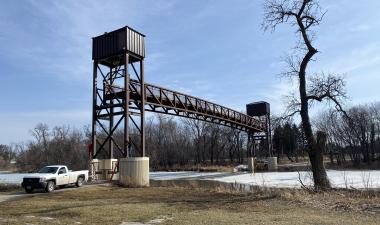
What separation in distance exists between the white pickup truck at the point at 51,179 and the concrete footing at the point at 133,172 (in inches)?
134

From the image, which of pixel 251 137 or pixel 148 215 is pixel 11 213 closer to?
pixel 148 215

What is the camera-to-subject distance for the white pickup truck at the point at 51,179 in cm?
2594

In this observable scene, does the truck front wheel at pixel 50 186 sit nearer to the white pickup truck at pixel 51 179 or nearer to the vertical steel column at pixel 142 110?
the white pickup truck at pixel 51 179

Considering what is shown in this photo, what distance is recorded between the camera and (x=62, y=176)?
91.7 ft

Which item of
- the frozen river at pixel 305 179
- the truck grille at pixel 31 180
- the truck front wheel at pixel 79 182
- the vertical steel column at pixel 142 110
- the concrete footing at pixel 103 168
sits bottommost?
the frozen river at pixel 305 179

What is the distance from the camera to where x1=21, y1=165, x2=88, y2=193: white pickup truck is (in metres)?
25.9

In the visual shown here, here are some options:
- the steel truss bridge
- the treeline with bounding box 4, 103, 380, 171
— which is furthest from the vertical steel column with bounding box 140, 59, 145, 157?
the treeline with bounding box 4, 103, 380, 171

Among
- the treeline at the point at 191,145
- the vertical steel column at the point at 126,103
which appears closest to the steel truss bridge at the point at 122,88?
the vertical steel column at the point at 126,103

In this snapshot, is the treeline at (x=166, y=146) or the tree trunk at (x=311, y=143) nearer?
the tree trunk at (x=311, y=143)

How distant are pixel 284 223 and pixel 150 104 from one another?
27015 mm

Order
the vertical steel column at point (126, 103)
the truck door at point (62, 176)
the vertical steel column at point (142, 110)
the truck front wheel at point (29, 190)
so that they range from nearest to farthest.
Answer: the truck front wheel at point (29, 190), the truck door at point (62, 176), the vertical steel column at point (126, 103), the vertical steel column at point (142, 110)

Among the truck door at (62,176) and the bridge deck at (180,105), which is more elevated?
the bridge deck at (180,105)

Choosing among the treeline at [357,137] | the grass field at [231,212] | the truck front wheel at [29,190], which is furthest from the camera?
the treeline at [357,137]

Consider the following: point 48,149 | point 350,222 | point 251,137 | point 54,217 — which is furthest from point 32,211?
point 48,149
